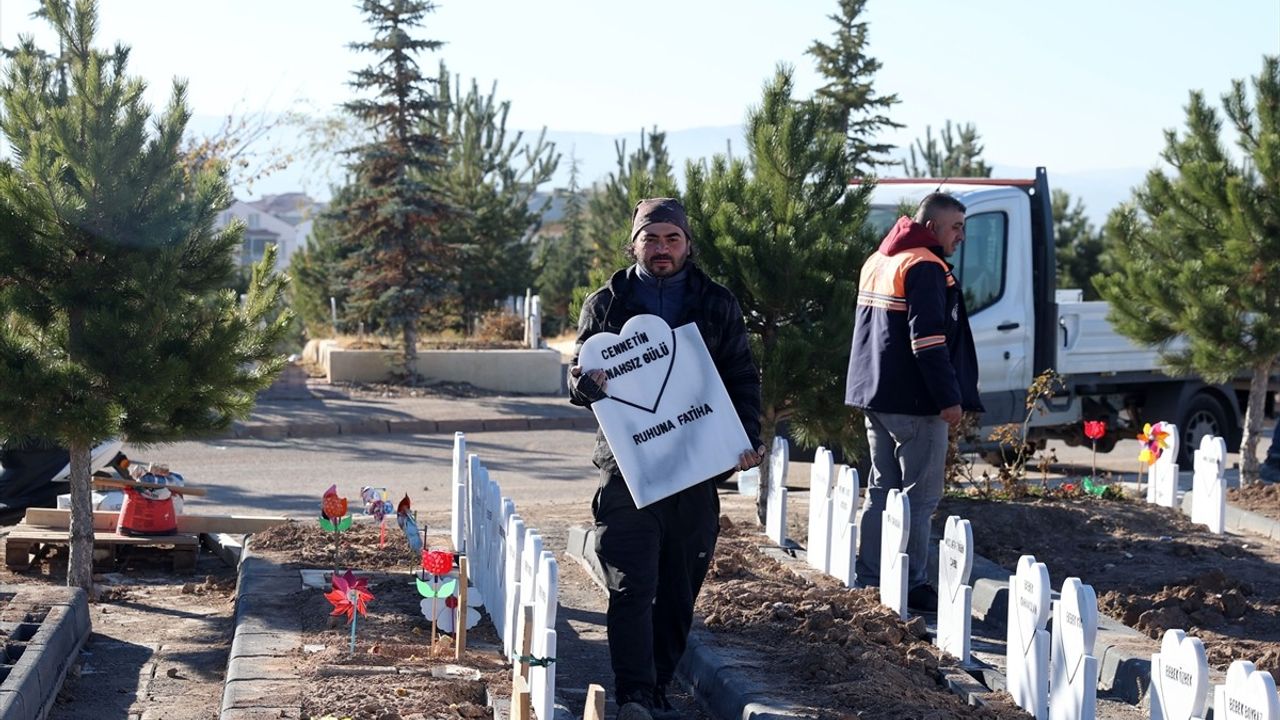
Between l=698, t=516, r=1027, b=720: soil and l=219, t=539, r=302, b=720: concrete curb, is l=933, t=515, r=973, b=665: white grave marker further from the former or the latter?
l=219, t=539, r=302, b=720: concrete curb

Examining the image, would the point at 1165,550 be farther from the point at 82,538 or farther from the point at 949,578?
the point at 82,538

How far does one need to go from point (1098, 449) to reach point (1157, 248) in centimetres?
360

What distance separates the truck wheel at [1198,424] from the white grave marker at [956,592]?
28.4ft

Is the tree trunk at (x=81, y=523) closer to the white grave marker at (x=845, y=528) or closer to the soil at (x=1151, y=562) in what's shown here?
the white grave marker at (x=845, y=528)

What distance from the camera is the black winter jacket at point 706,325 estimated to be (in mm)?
5395

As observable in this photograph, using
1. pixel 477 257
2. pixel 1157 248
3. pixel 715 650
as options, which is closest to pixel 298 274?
pixel 477 257

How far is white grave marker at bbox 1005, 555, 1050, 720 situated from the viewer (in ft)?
17.2

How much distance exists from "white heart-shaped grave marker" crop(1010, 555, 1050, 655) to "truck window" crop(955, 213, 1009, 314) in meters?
7.04

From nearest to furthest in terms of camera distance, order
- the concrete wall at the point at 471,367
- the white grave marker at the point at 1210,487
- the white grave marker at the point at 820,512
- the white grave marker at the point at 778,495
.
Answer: the white grave marker at the point at 820,512
the white grave marker at the point at 778,495
the white grave marker at the point at 1210,487
the concrete wall at the point at 471,367

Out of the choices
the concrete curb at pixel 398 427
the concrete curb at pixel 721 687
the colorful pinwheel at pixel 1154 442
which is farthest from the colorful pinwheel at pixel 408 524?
the concrete curb at pixel 398 427

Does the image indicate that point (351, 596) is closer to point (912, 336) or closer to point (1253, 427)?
point (912, 336)

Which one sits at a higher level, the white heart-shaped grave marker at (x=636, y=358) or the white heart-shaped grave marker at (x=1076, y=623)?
the white heart-shaped grave marker at (x=636, y=358)

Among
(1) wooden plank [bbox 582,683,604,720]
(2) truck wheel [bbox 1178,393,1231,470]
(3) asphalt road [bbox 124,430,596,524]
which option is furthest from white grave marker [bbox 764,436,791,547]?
(2) truck wheel [bbox 1178,393,1231,470]

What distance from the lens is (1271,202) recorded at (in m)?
11.0
